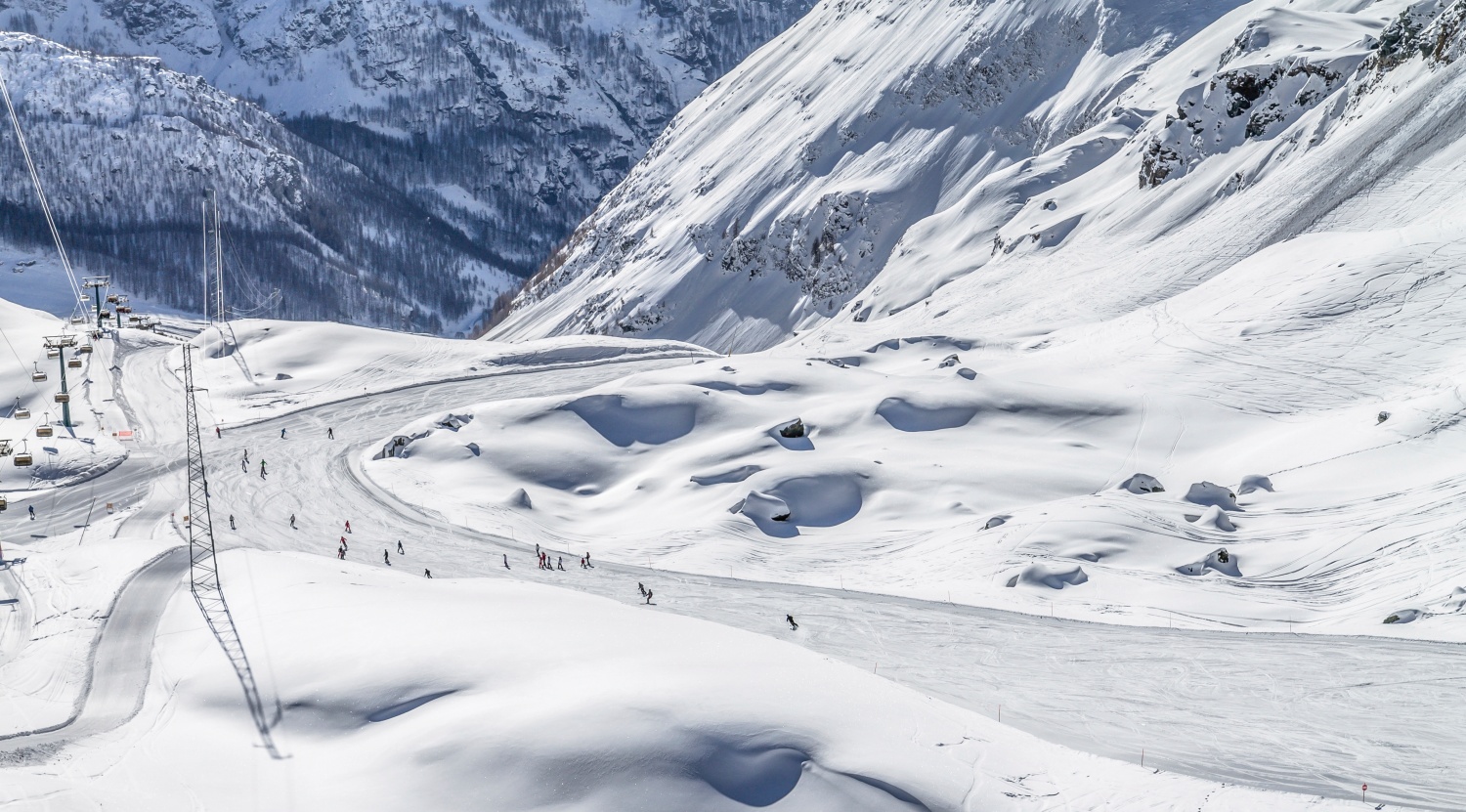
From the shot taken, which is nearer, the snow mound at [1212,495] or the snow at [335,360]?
the snow mound at [1212,495]

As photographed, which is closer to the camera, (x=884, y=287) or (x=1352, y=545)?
(x=1352, y=545)

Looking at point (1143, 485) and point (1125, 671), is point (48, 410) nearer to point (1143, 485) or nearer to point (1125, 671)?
point (1143, 485)

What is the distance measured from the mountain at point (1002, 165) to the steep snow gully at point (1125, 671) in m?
42.8

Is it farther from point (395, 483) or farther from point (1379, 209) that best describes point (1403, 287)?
point (395, 483)

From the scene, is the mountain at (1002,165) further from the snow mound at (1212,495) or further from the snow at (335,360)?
the snow mound at (1212,495)

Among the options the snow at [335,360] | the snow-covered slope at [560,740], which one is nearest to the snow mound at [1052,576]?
the snow-covered slope at [560,740]

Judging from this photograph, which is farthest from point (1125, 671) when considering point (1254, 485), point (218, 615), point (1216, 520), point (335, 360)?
point (335, 360)

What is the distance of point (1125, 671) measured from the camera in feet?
113

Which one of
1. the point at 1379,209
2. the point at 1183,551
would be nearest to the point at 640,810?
the point at 1183,551

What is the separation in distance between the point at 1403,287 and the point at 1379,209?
9.77 metres

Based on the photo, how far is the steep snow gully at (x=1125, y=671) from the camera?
90.6 ft

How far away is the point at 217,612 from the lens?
37.1 meters

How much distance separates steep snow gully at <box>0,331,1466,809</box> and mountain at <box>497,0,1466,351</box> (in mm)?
42811

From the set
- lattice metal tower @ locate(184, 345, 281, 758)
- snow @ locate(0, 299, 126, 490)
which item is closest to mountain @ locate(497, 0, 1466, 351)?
lattice metal tower @ locate(184, 345, 281, 758)
